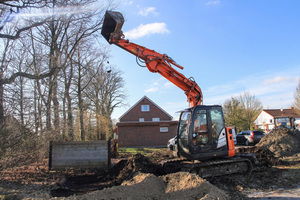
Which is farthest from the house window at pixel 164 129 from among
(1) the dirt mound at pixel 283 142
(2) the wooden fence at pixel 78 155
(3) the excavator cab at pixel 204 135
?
(3) the excavator cab at pixel 204 135

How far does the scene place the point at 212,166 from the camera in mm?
7500

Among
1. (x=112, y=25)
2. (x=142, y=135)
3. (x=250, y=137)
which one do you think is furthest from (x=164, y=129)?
(x=112, y=25)

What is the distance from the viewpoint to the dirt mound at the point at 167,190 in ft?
16.7

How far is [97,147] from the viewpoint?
1019 centimetres

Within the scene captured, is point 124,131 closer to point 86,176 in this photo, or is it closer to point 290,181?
point 86,176

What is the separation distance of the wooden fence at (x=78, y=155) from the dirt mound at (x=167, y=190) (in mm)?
4496

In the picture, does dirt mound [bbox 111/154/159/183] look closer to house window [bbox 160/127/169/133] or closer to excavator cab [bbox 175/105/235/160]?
excavator cab [bbox 175/105/235/160]

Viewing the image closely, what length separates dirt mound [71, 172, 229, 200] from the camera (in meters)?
5.08

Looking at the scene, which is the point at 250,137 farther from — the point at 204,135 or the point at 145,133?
the point at 204,135

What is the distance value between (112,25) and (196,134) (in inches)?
189

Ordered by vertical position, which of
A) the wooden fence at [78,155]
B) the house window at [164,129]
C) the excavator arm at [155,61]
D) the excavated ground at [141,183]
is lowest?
the excavated ground at [141,183]

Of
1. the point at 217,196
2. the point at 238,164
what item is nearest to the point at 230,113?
the point at 238,164

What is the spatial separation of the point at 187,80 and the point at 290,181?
15.8ft

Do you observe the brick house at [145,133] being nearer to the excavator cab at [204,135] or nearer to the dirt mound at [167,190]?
the excavator cab at [204,135]
